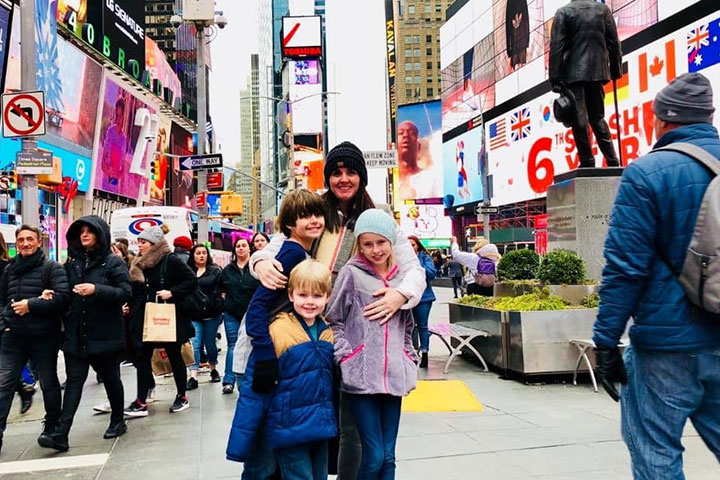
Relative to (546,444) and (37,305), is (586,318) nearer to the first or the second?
(546,444)

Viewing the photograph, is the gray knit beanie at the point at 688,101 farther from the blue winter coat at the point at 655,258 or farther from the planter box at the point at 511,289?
the planter box at the point at 511,289

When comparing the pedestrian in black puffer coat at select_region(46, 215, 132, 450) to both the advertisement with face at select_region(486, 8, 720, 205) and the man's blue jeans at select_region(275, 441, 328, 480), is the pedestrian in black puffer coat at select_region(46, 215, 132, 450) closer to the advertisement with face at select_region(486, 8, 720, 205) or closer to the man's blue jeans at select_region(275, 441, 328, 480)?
the man's blue jeans at select_region(275, 441, 328, 480)

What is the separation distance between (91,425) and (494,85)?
5316 cm

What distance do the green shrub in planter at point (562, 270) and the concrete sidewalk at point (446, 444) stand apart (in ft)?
4.31

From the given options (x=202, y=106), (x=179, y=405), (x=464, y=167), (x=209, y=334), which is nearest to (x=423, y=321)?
(x=209, y=334)

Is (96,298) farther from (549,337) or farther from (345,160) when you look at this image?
(549,337)

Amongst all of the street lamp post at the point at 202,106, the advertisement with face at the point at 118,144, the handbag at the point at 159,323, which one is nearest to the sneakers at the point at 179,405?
the handbag at the point at 159,323

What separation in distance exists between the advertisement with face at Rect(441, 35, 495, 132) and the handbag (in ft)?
159

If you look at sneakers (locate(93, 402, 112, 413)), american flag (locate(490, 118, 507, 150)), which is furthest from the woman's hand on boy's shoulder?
american flag (locate(490, 118, 507, 150))

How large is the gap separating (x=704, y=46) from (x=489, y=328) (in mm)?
26558

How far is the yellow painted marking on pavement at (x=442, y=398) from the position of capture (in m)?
6.72

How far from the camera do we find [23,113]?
8.90 meters

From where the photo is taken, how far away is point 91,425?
6.77 meters

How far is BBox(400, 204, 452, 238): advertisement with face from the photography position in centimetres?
7438
